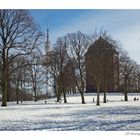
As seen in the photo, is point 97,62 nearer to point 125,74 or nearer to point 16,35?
point 125,74

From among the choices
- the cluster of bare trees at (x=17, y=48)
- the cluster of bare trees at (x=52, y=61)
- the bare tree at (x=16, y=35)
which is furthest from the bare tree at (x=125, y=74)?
the bare tree at (x=16, y=35)

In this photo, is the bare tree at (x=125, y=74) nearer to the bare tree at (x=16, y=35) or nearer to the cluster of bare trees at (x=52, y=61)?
the cluster of bare trees at (x=52, y=61)

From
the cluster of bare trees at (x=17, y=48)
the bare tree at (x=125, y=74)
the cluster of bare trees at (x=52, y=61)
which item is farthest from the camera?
the cluster of bare trees at (x=17, y=48)

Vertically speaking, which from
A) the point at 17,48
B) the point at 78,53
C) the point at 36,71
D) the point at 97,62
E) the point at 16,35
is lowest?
the point at 36,71

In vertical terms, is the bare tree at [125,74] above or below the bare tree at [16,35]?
below

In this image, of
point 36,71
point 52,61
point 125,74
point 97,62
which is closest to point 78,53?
point 97,62

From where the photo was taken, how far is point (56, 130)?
10.4m

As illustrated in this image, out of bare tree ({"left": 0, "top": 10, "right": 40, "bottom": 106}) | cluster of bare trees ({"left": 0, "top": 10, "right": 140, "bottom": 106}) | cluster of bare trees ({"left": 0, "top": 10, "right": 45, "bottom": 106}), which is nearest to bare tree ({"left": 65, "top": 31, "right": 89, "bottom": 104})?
cluster of bare trees ({"left": 0, "top": 10, "right": 140, "bottom": 106})

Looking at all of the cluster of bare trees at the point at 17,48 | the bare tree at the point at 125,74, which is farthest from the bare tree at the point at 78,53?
the bare tree at the point at 125,74

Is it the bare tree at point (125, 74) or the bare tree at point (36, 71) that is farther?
the bare tree at point (36, 71)

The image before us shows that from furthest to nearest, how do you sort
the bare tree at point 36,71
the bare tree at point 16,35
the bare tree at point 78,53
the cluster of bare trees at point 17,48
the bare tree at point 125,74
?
the bare tree at point 36,71 < the bare tree at point 16,35 < the cluster of bare trees at point 17,48 < the bare tree at point 125,74 < the bare tree at point 78,53

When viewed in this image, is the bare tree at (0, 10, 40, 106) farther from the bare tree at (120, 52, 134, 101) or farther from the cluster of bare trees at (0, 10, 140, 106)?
the bare tree at (120, 52, 134, 101)

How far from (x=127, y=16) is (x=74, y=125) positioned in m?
3.28
